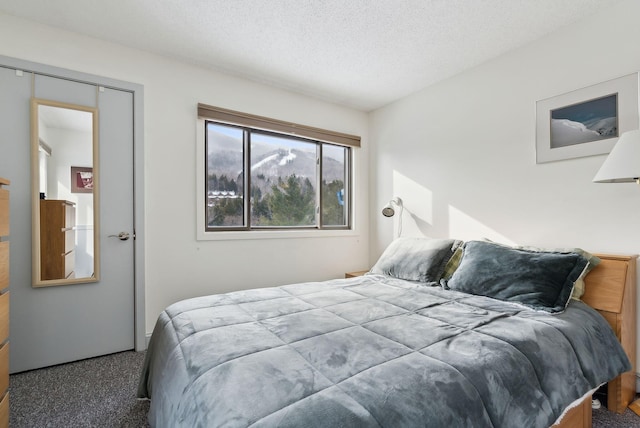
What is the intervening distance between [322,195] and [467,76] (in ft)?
6.37

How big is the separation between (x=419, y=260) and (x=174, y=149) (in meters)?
2.34

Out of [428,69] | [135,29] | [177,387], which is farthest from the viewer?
[428,69]

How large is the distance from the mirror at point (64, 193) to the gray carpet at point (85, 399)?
2.12 ft

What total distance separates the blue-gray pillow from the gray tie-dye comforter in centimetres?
10

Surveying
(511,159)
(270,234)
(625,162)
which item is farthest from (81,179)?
(625,162)

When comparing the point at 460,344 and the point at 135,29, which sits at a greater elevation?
the point at 135,29

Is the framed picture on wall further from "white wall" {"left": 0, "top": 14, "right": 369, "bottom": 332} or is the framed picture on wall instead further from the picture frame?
the picture frame

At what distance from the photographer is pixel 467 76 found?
294 centimetres

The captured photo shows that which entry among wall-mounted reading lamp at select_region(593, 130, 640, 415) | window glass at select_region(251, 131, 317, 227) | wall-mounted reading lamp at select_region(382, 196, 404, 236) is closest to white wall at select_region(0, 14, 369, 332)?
window glass at select_region(251, 131, 317, 227)

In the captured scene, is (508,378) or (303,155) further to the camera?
(303,155)

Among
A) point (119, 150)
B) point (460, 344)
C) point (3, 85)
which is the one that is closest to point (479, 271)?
point (460, 344)

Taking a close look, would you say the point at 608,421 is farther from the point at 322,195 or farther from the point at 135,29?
the point at 135,29

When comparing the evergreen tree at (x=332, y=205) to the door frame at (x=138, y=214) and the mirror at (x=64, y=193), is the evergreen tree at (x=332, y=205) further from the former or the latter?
the mirror at (x=64, y=193)

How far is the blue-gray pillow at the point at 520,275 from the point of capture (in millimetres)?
1804
